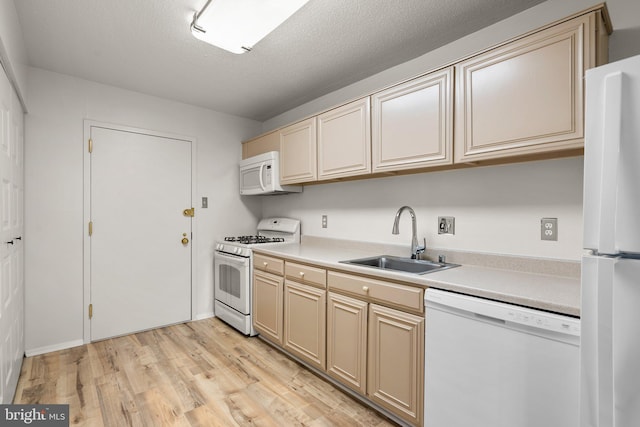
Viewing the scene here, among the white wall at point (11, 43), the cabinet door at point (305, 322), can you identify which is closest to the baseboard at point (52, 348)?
the cabinet door at point (305, 322)

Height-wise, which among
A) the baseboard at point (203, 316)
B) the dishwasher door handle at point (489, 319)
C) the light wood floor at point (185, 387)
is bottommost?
the light wood floor at point (185, 387)

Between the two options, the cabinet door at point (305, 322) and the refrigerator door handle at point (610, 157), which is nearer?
the refrigerator door handle at point (610, 157)

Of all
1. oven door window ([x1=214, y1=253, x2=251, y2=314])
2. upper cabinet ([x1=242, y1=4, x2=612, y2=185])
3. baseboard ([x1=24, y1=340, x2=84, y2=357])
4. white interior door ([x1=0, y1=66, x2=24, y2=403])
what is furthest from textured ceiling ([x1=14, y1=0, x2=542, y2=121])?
baseboard ([x1=24, y1=340, x2=84, y2=357])

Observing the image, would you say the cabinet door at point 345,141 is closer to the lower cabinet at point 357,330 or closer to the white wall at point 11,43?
the lower cabinet at point 357,330

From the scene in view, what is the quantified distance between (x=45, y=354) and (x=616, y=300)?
3.75 meters

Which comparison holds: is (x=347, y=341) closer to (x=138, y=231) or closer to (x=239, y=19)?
(x=239, y=19)

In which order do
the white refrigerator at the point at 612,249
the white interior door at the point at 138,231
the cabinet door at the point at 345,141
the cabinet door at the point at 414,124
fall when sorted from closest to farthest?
the white refrigerator at the point at 612,249
the cabinet door at the point at 414,124
the cabinet door at the point at 345,141
the white interior door at the point at 138,231

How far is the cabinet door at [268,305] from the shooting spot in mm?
2621

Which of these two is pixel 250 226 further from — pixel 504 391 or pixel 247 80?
pixel 504 391

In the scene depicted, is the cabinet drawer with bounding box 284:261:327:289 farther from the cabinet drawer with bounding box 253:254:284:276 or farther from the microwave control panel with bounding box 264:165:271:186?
the microwave control panel with bounding box 264:165:271:186

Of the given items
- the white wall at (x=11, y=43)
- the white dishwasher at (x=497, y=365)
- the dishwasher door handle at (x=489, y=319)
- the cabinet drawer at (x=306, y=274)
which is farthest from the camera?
the cabinet drawer at (x=306, y=274)

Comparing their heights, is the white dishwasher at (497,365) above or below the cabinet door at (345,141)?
below

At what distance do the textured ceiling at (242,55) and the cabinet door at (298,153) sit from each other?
0.44 m

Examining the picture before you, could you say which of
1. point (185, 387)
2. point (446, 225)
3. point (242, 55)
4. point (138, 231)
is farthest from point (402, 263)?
point (138, 231)
